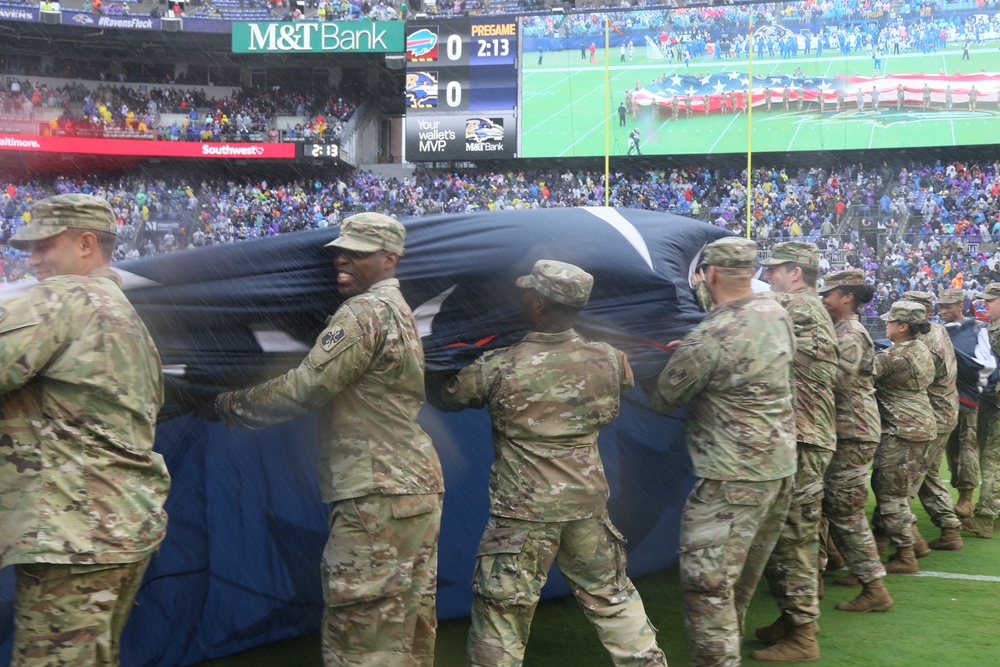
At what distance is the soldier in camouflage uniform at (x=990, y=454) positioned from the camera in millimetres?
6660

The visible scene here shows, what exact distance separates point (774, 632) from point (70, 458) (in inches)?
124

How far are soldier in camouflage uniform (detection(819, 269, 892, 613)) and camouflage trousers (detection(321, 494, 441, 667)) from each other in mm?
2637

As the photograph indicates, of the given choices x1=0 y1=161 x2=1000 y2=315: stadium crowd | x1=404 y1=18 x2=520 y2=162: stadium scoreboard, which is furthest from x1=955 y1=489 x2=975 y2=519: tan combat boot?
x1=404 y1=18 x2=520 y2=162: stadium scoreboard

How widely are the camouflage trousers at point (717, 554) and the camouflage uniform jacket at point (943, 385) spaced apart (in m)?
3.12

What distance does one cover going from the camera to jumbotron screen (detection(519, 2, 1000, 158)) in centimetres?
2355

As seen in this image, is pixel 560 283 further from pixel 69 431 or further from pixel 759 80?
pixel 759 80

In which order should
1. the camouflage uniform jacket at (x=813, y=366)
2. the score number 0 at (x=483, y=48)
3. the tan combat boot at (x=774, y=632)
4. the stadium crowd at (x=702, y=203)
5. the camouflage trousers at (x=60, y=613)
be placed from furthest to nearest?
the score number 0 at (x=483, y=48) < the stadium crowd at (x=702, y=203) < the camouflage uniform jacket at (x=813, y=366) < the tan combat boot at (x=774, y=632) < the camouflage trousers at (x=60, y=613)

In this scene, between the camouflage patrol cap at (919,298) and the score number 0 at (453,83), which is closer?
the camouflage patrol cap at (919,298)

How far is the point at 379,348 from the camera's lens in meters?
2.91

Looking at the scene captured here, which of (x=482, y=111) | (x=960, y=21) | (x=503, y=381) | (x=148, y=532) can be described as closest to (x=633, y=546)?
(x=503, y=381)

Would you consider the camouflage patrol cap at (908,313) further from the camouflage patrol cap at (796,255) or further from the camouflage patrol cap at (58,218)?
the camouflage patrol cap at (58,218)

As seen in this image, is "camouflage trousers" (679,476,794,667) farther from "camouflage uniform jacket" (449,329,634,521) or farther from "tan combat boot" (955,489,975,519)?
"tan combat boot" (955,489,975,519)

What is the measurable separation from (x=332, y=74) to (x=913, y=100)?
58.5 ft

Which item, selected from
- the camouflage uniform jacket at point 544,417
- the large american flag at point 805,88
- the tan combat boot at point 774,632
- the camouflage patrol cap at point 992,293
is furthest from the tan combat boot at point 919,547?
the large american flag at point 805,88
